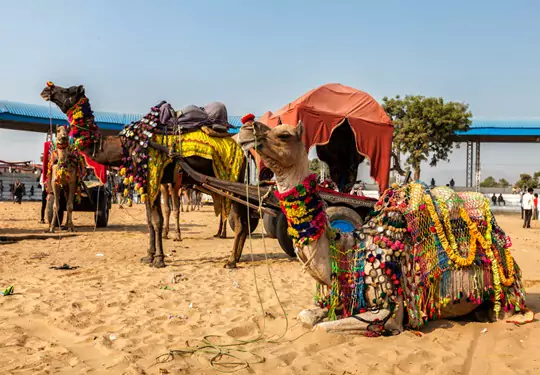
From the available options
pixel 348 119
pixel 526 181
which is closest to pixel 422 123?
pixel 348 119

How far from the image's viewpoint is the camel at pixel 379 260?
3617 mm

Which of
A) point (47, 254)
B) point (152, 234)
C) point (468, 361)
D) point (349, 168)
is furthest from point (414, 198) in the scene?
point (47, 254)

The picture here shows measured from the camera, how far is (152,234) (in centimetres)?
772

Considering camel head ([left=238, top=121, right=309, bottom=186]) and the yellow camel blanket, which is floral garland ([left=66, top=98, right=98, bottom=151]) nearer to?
the yellow camel blanket

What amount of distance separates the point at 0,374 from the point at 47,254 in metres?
5.76

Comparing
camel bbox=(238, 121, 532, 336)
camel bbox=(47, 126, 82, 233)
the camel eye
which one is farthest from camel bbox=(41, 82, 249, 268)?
the camel eye

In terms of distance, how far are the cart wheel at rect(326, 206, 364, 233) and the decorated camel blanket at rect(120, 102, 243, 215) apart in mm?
1719

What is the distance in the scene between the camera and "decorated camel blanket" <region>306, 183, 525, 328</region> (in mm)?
3891

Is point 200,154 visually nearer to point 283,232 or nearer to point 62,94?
point 283,232

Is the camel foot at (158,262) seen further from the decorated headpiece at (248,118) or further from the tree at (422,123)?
the tree at (422,123)

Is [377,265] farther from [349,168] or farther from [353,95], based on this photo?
[349,168]

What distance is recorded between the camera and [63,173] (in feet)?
37.7

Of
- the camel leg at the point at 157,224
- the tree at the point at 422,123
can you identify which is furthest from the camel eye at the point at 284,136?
the tree at the point at 422,123

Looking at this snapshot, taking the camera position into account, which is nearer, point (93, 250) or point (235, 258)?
point (235, 258)
